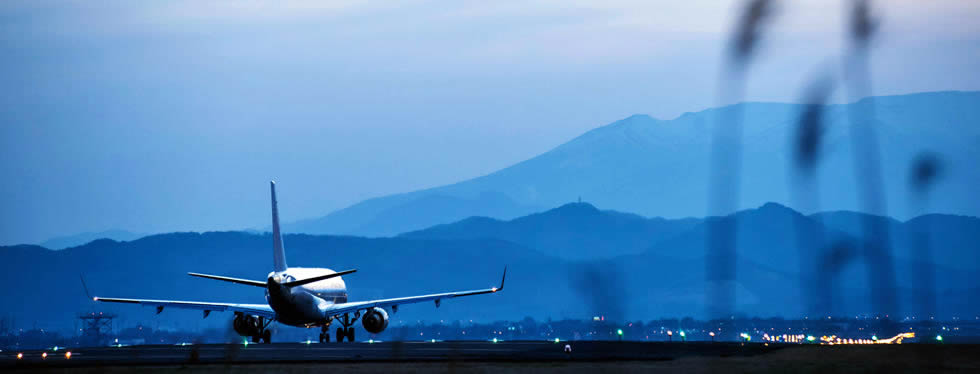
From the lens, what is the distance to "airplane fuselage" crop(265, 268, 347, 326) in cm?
8644

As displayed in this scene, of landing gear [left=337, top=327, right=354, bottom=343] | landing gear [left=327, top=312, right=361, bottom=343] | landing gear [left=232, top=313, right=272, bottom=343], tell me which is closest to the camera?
landing gear [left=232, top=313, right=272, bottom=343]

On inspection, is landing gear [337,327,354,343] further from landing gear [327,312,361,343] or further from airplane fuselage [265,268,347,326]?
airplane fuselage [265,268,347,326]

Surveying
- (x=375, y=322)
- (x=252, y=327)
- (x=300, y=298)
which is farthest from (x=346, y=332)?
(x=252, y=327)

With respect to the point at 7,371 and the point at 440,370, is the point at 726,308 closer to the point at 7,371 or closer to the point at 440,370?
the point at 440,370

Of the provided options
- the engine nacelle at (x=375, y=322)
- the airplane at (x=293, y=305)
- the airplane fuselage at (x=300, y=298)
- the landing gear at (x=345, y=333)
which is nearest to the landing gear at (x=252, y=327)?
the airplane at (x=293, y=305)

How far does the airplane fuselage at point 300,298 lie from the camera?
86.4 m

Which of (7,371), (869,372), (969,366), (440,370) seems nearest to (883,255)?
(869,372)

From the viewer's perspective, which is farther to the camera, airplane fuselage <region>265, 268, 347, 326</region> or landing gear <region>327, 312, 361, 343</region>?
landing gear <region>327, 312, 361, 343</region>

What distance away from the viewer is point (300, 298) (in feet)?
290

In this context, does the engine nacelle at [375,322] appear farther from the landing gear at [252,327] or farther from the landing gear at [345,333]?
the landing gear at [252,327]

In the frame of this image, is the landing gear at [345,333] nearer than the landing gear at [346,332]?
Yes

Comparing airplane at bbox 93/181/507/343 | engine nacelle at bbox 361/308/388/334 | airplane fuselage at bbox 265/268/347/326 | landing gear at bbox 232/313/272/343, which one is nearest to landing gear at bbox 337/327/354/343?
airplane at bbox 93/181/507/343

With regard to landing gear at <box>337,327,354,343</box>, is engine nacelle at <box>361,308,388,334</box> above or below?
above

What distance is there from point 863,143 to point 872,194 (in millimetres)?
1457
